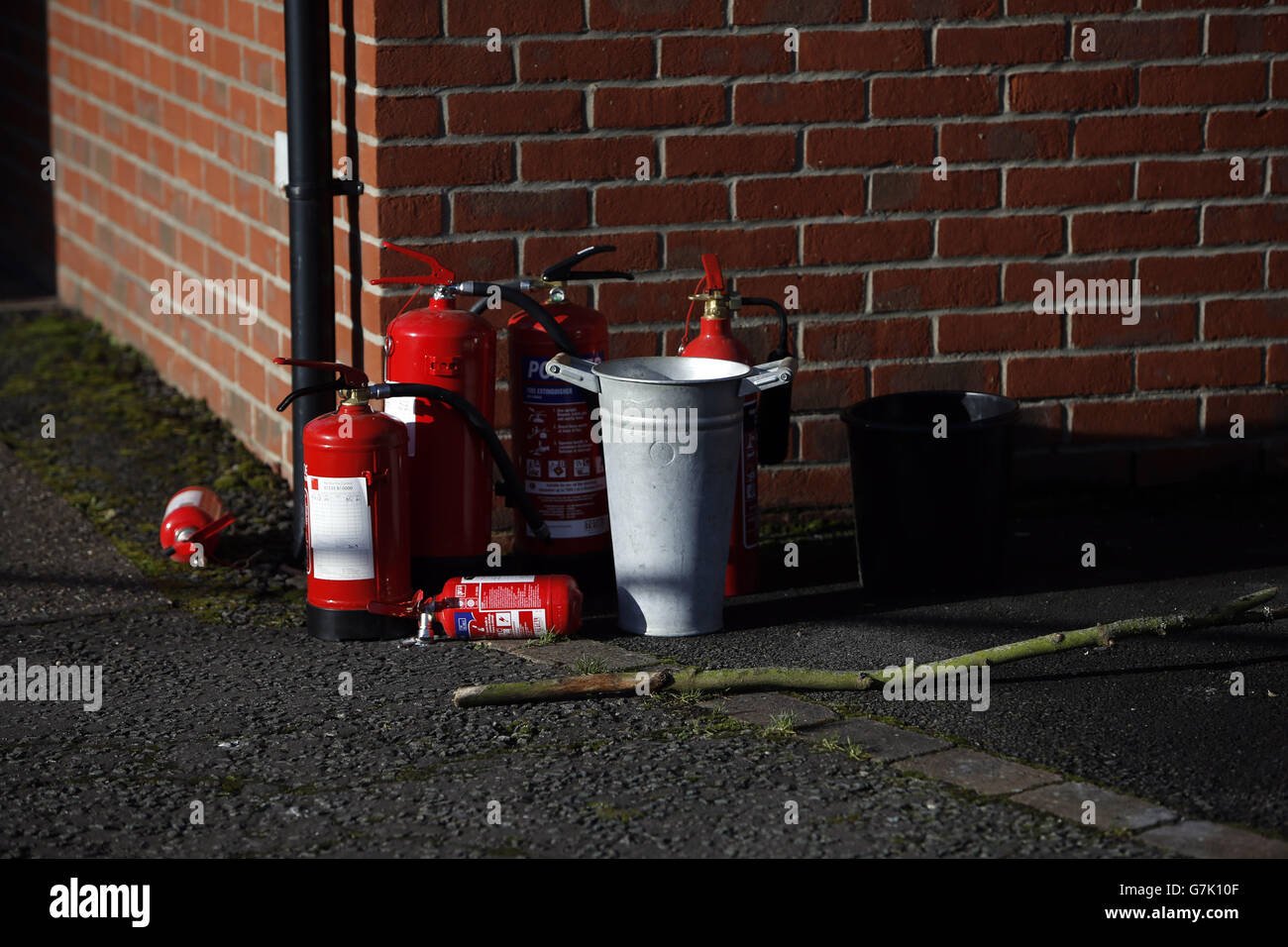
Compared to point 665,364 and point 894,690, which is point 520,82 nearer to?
point 665,364

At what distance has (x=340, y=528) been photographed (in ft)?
15.9

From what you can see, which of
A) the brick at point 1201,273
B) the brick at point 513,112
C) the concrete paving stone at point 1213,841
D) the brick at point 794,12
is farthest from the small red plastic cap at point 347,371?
the brick at point 1201,273

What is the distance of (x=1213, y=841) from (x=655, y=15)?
3.22m

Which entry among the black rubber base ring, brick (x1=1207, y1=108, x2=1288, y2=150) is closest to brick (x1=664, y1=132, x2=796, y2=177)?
brick (x1=1207, y1=108, x2=1288, y2=150)

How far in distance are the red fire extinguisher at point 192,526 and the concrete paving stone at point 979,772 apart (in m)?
2.71

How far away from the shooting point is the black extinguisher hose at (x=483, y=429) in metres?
4.91

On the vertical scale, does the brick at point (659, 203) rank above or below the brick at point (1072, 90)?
below

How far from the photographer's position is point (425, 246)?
552 cm

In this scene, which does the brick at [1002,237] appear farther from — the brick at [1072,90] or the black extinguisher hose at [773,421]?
the black extinguisher hose at [773,421]

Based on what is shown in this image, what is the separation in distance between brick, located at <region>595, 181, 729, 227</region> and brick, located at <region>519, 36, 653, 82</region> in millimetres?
362

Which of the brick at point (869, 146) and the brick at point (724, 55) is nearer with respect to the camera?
the brick at point (724, 55)

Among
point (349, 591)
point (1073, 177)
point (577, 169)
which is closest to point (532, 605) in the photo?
point (349, 591)

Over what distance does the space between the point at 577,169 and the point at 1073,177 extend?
1734mm

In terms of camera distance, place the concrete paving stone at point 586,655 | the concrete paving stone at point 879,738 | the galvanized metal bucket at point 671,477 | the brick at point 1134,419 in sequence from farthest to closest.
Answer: the brick at point 1134,419
the galvanized metal bucket at point 671,477
the concrete paving stone at point 586,655
the concrete paving stone at point 879,738
